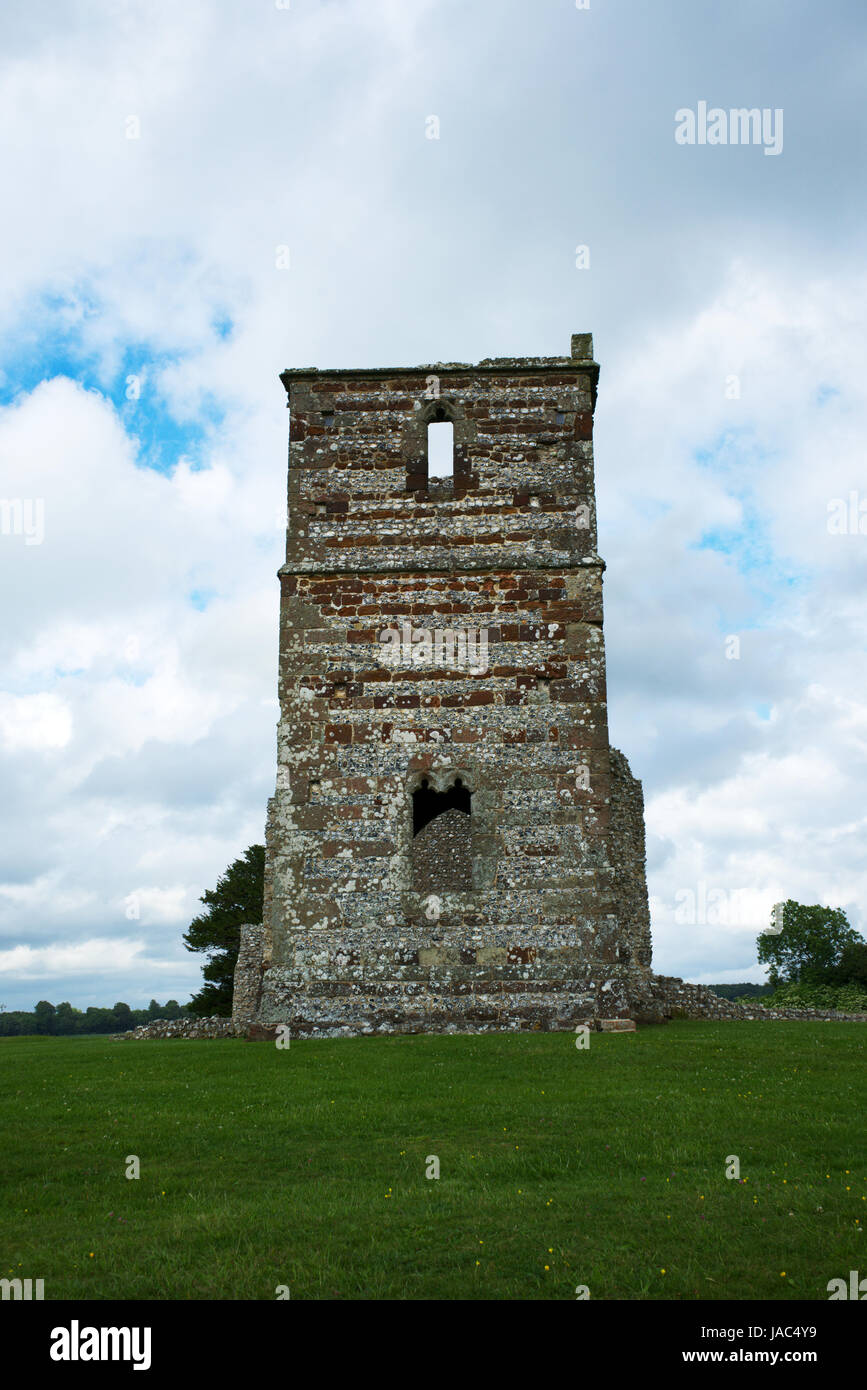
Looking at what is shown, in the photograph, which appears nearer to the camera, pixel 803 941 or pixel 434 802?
pixel 434 802

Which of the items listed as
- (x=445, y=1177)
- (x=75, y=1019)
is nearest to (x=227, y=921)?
(x=75, y=1019)

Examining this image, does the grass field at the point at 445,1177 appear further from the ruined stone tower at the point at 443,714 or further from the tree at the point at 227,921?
the tree at the point at 227,921

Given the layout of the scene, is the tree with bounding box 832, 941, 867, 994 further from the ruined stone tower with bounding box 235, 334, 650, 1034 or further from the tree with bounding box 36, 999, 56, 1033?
the tree with bounding box 36, 999, 56, 1033

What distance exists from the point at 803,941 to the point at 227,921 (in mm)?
31004

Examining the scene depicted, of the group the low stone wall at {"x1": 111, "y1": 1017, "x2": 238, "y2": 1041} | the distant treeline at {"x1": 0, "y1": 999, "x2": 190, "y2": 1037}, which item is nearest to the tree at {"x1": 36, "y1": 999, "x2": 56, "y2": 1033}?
the distant treeline at {"x1": 0, "y1": 999, "x2": 190, "y2": 1037}

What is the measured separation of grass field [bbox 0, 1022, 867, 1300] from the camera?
5.40 meters

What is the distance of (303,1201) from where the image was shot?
6719 millimetres

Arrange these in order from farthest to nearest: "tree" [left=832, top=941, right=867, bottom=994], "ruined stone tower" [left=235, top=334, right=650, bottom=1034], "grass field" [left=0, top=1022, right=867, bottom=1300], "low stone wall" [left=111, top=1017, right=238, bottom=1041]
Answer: "tree" [left=832, top=941, right=867, bottom=994] < "low stone wall" [left=111, top=1017, right=238, bottom=1041] < "ruined stone tower" [left=235, top=334, right=650, bottom=1034] < "grass field" [left=0, top=1022, right=867, bottom=1300]

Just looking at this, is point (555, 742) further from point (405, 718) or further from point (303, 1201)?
point (303, 1201)

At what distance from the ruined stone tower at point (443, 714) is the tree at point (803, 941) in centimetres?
3834

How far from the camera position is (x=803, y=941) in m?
53.9

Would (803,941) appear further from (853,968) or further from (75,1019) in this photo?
(75,1019)

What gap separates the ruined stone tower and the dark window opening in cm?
15
